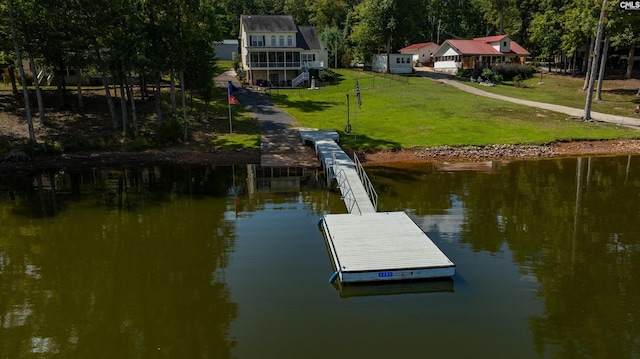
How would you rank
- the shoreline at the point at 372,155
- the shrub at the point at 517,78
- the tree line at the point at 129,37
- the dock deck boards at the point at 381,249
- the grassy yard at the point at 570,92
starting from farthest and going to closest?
the shrub at the point at 517,78, the grassy yard at the point at 570,92, the shoreline at the point at 372,155, the tree line at the point at 129,37, the dock deck boards at the point at 381,249

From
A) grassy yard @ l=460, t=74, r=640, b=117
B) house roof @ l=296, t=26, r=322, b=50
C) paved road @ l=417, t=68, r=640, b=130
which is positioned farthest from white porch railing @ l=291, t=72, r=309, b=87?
grassy yard @ l=460, t=74, r=640, b=117

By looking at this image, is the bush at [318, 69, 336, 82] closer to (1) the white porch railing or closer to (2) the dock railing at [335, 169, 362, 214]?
(1) the white porch railing

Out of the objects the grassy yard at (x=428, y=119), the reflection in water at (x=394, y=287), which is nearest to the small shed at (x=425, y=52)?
the grassy yard at (x=428, y=119)

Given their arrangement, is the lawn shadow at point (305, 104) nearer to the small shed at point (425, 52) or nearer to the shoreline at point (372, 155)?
the shoreline at point (372, 155)

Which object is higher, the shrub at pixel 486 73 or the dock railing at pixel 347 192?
the shrub at pixel 486 73

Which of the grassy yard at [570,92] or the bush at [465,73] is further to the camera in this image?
the bush at [465,73]

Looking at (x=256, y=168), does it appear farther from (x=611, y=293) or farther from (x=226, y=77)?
(x=226, y=77)

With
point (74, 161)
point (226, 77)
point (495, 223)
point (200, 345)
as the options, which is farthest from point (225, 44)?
point (200, 345)
